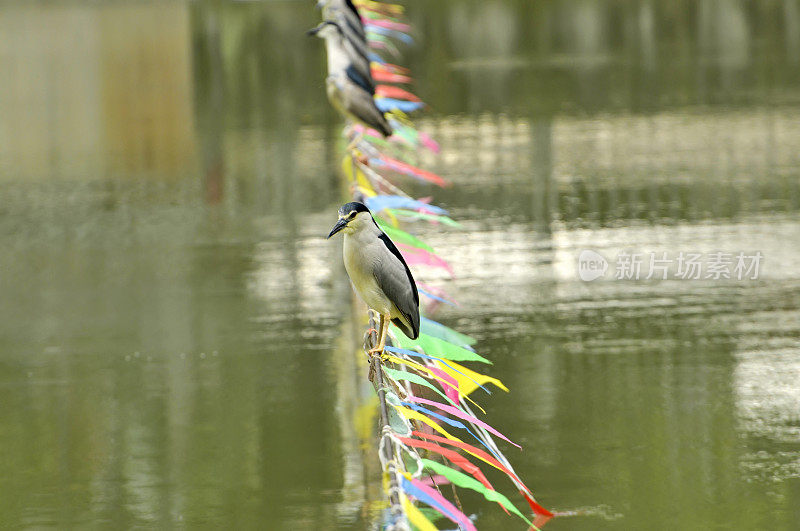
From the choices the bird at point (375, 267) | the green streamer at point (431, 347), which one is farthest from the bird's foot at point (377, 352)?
the green streamer at point (431, 347)

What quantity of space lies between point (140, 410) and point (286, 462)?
110 centimetres

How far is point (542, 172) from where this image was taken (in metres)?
10.2

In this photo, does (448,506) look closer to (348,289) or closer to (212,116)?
(348,289)

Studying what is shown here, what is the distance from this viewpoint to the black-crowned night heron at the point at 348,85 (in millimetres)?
7684

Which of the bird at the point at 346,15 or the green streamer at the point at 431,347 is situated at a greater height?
the bird at the point at 346,15

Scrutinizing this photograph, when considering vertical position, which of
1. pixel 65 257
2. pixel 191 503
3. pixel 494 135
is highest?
pixel 494 135

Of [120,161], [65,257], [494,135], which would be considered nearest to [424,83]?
[494,135]

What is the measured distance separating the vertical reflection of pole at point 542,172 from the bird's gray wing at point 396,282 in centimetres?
427

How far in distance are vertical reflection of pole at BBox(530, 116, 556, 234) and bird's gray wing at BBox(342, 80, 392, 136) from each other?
5.16 ft

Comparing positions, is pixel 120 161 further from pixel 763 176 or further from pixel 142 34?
pixel 142 34

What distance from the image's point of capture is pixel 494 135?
38.0 ft

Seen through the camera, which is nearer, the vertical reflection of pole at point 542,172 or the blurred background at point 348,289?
the blurred background at point 348,289

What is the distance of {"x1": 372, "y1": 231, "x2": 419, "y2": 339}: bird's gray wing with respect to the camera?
4.24 m

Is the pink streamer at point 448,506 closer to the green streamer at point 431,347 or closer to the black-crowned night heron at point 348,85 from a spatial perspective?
the green streamer at point 431,347
